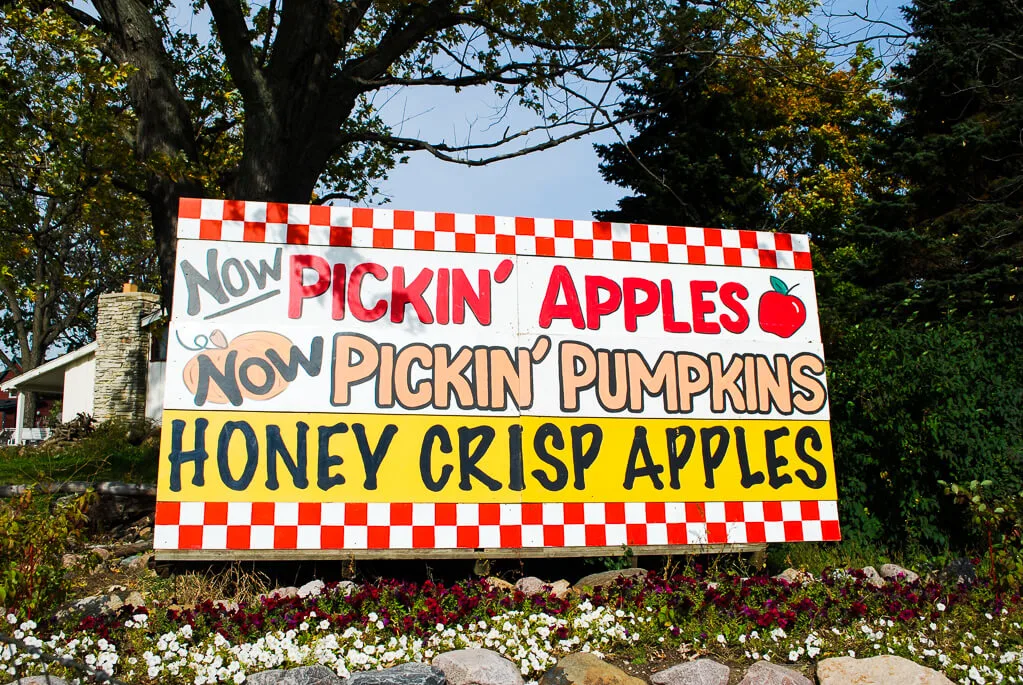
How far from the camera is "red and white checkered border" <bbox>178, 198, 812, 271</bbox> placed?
6543 mm

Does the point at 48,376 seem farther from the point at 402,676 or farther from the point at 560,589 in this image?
the point at 402,676

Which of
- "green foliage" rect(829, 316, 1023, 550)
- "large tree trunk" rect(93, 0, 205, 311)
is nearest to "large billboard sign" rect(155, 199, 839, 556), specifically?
"green foliage" rect(829, 316, 1023, 550)

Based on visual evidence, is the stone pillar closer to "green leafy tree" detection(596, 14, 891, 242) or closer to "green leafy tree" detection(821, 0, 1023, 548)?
"green leafy tree" detection(596, 14, 891, 242)

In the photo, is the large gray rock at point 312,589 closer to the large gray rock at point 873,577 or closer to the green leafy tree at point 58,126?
the large gray rock at point 873,577

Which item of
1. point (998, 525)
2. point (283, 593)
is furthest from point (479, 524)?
point (998, 525)

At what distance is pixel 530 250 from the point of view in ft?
22.8

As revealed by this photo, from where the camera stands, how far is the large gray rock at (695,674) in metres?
4.63

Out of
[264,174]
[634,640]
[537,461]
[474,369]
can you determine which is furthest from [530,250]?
[264,174]

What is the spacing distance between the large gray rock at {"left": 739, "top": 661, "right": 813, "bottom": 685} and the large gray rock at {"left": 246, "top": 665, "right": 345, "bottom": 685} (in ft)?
7.26

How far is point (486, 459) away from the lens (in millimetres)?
6465

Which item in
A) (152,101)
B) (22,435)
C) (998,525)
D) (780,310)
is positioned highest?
(152,101)

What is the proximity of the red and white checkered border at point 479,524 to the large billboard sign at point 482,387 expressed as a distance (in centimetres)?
2

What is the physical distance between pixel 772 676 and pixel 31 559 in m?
4.35

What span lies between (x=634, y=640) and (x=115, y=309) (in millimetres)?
23567
